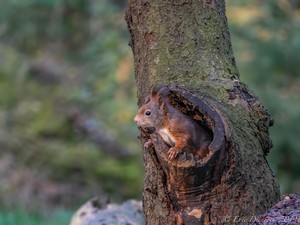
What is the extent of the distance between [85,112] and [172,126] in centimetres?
543

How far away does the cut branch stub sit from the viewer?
5.06ft

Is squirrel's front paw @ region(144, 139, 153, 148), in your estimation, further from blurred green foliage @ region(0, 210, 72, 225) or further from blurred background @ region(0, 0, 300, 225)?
blurred background @ region(0, 0, 300, 225)

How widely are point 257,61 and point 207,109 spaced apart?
204 inches

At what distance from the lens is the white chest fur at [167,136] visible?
1.61 m

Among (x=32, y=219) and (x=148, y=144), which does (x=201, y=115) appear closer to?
(x=148, y=144)

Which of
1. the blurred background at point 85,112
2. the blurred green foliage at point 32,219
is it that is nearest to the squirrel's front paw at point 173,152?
the blurred green foliage at point 32,219

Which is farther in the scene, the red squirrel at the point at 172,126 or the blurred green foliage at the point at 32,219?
the blurred green foliage at the point at 32,219

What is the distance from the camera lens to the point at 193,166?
1.54 meters

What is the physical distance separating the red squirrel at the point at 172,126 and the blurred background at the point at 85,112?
2.27 m

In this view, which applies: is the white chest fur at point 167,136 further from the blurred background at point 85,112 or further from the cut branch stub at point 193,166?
the blurred background at point 85,112

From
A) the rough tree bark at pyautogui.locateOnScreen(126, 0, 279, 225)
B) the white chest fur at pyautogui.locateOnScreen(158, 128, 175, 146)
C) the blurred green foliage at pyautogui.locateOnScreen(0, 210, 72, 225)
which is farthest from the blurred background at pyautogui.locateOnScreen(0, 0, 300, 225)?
the white chest fur at pyautogui.locateOnScreen(158, 128, 175, 146)

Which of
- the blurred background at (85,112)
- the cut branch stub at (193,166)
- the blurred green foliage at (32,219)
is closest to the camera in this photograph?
the cut branch stub at (193,166)

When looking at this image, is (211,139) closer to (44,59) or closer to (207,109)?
(207,109)

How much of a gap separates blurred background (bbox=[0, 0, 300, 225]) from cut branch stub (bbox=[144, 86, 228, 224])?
2305mm
